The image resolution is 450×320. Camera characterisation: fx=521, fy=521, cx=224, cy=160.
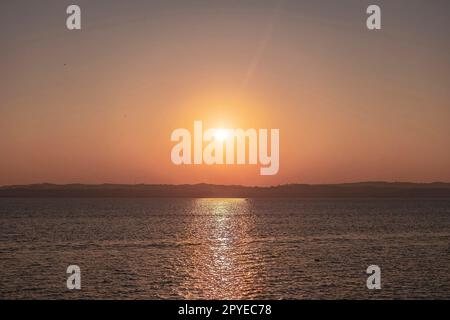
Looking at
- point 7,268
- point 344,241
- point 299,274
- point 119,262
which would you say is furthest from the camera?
point 344,241

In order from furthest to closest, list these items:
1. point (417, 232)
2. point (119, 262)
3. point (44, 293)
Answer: point (417, 232), point (119, 262), point (44, 293)

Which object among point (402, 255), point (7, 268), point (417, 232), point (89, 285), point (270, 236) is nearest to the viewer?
point (89, 285)

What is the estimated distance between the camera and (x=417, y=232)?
402 ft

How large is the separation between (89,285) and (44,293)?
16.3 feet

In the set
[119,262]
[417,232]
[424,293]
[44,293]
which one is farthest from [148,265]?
[417,232]

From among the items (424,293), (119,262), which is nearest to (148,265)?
(119,262)

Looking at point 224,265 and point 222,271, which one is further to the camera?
point 224,265

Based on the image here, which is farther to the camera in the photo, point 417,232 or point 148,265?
point 417,232

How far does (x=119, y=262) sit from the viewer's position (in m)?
68.9
